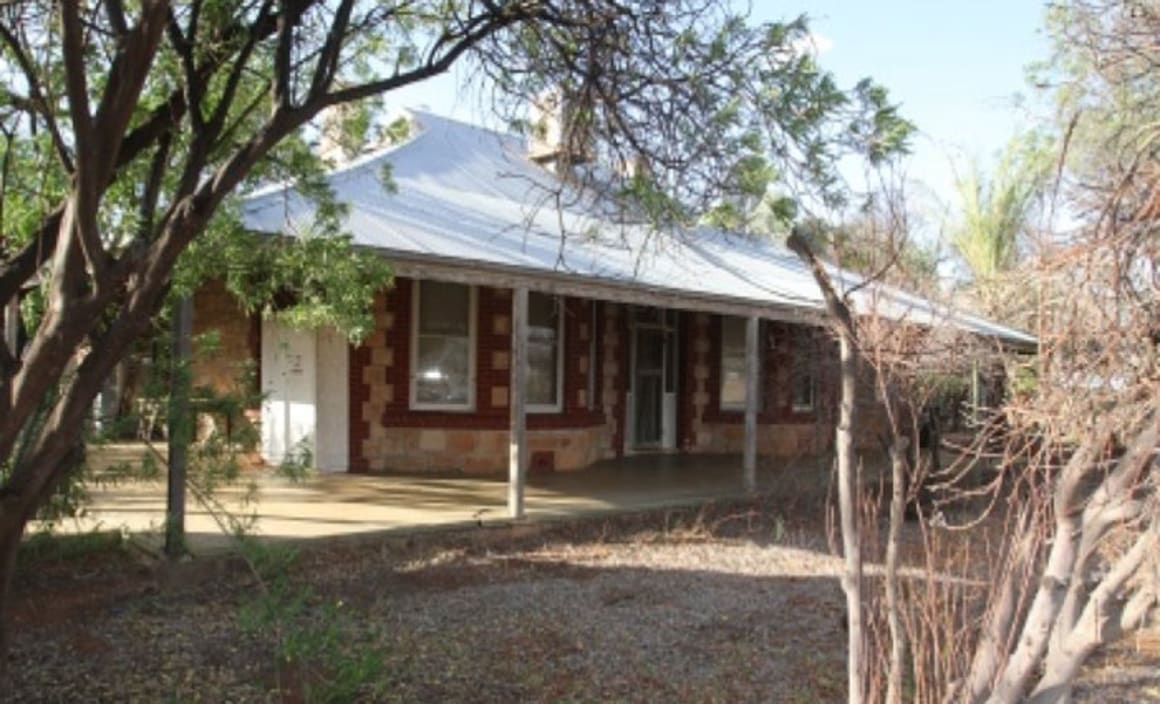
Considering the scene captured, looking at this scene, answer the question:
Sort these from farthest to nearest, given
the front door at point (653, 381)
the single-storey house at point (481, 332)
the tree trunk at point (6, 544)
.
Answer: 1. the front door at point (653, 381)
2. the single-storey house at point (481, 332)
3. the tree trunk at point (6, 544)

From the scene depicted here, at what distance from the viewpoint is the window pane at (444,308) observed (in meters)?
12.9

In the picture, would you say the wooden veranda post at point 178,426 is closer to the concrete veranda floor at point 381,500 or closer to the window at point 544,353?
the concrete veranda floor at point 381,500

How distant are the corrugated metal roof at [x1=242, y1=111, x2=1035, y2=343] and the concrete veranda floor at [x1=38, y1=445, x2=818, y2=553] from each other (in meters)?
2.40

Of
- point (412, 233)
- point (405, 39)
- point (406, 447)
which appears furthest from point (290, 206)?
point (406, 447)

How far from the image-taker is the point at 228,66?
A: 5.49 m

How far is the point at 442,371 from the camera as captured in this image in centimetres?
1295

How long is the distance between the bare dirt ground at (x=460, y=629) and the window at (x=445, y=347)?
3.78 metres

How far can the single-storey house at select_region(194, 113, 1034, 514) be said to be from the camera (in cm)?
977

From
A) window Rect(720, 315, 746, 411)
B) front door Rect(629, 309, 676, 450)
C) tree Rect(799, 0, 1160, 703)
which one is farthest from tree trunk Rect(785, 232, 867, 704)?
window Rect(720, 315, 746, 411)

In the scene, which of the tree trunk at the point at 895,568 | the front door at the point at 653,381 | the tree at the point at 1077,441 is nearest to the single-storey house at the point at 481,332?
the front door at the point at 653,381

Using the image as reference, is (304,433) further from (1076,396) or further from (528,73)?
(1076,396)

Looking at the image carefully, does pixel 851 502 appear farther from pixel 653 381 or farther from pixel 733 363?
pixel 733 363

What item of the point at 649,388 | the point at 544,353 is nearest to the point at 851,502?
the point at 544,353

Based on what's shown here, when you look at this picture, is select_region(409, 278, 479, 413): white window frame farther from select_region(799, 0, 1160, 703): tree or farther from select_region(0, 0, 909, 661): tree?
select_region(799, 0, 1160, 703): tree
